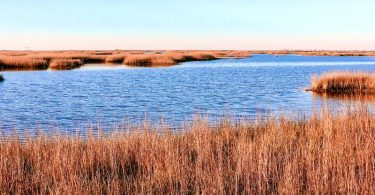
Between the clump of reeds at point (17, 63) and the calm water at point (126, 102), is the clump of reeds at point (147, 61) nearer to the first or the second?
the clump of reeds at point (17, 63)

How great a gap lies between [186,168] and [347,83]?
2052 centimetres

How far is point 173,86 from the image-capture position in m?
29.2

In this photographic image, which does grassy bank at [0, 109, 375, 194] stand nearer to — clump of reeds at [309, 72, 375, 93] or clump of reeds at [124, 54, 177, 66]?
clump of reeds at [309, 72, 375, 93]

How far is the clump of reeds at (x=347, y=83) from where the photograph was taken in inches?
958

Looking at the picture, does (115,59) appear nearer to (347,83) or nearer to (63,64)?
(63,64)

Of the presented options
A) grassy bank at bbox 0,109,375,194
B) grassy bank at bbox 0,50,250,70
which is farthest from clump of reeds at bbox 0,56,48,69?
grassy bank at bbox 0,109,375,194

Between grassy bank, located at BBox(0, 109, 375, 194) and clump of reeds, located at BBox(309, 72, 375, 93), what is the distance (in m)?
16.6

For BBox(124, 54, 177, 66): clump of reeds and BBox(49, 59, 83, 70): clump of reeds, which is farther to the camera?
BBox(124, 54, 177, 66): clump of reeds

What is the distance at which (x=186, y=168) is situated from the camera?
6.31 metres

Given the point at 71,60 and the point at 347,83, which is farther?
the point at 71,60

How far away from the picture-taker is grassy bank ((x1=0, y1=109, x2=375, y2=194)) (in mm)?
5461

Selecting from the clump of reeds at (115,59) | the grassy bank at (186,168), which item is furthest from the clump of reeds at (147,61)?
the grassy bank at (186,168)

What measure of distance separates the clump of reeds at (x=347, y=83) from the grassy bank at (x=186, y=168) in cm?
1662

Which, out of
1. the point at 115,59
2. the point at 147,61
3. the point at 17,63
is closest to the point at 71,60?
the point at 17,63
